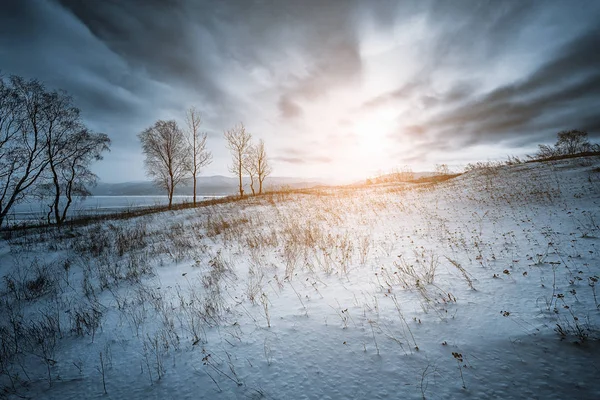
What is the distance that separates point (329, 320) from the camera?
10.8 ft

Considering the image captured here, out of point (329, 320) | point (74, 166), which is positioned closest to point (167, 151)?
point (74, 166)

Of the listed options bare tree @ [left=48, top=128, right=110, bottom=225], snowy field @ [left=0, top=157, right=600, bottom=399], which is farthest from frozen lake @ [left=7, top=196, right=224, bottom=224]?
snowy field @ [left=0, top=157, right=600, bottom=399]

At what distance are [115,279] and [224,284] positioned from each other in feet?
11.2

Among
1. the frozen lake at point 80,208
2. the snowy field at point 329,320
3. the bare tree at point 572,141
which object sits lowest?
the snowy field at point 329,320

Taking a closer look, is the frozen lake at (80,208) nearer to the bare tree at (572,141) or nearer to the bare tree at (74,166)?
the bare tree at (74,166)

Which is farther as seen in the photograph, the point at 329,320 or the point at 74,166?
the point at 74,166

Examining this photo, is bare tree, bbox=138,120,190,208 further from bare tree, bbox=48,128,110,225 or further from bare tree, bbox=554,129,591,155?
bare tree, bbox=554,129,591,155

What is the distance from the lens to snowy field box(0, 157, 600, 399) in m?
2.26

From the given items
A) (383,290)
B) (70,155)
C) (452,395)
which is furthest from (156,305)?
(70,155)

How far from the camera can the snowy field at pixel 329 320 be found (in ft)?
7.40

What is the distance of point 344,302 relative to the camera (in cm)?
375

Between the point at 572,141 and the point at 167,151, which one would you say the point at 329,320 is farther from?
the point at 572,141

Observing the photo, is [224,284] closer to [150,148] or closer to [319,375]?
[319,375]

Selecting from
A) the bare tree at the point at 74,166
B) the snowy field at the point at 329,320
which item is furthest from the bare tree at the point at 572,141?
the bare tree at the point at 74,166
